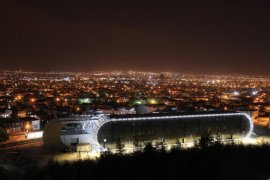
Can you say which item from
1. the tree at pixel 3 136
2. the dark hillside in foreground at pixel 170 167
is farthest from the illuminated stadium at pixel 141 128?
the dark hillside in foreground at pixel 170 167

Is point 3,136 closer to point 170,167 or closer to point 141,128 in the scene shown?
point 141,128

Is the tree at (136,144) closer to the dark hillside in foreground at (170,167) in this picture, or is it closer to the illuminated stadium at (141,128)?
the illuminated stadium at (141,128)

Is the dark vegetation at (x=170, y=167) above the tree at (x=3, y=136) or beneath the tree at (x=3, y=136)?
above

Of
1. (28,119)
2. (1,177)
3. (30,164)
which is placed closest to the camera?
(1,177)

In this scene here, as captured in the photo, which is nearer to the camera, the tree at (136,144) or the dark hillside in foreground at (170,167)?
the dark hillside in foreground at (170,167)

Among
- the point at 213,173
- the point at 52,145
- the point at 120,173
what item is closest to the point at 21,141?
the point at 52,145

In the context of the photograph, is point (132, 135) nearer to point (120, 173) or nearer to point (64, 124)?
point (64, 124)

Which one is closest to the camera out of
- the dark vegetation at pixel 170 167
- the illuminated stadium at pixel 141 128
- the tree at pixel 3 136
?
the dark vegetation at pixel 170 167
